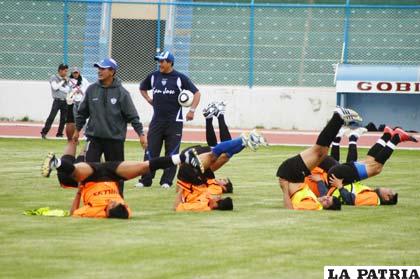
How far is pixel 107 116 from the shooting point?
1520cm

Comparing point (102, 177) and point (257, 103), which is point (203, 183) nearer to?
point (102, 177)

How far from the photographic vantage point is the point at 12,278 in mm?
9375

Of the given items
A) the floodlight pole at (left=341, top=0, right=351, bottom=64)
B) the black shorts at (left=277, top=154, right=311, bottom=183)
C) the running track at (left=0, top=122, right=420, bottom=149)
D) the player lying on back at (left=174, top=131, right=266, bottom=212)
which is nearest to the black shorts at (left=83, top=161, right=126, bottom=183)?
the player lying on back at (left=174, top=131, right=266, bottom=212)

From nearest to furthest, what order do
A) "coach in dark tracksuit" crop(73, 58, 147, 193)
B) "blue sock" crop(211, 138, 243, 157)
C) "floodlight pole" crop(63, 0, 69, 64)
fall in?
"blue sock" crop(211, 138, 243, 157) < "coach in dark tracksuit" crop(73, 58, 147, 193) < "floodlight pole" crop(63, 0, 69, 64)

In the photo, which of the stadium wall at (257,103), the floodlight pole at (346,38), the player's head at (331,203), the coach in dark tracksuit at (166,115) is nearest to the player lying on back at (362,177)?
the player's head at (331,203)

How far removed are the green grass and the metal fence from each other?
689 inches

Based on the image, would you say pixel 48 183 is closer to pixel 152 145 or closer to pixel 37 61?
pixel 152 145

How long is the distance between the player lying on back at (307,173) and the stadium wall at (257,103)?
19.4 metres

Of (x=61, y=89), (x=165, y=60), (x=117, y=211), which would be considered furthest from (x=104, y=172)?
(x=61, y=89)

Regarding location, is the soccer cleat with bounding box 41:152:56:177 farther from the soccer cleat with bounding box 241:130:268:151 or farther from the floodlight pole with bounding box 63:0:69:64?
the floodlight pole with bounding box 63:0:69:64

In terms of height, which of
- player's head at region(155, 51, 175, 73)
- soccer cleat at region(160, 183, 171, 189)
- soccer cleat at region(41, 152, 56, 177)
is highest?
player's head at region(155, 51, 175, 73)

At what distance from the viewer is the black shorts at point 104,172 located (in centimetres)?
1377

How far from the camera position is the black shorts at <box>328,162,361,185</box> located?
1541 centimetres

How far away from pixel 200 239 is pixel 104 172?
2584 mm
